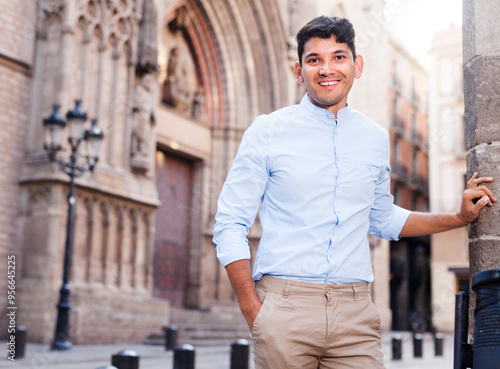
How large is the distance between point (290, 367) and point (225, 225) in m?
Result: 0.50

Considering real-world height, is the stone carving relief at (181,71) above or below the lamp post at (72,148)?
above

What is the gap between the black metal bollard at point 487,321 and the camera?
1.97 m

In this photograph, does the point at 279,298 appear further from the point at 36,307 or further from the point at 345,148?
the point at 36,307

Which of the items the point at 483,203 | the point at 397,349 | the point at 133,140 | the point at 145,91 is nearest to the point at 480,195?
the point at 483,203

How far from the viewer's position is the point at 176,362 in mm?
6523

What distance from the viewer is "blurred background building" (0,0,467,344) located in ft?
40.3

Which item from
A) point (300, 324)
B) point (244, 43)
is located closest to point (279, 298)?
point (300, 324)

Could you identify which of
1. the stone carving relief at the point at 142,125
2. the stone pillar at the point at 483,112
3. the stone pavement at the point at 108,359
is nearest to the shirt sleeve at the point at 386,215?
the stone pillar at the point at 483,112

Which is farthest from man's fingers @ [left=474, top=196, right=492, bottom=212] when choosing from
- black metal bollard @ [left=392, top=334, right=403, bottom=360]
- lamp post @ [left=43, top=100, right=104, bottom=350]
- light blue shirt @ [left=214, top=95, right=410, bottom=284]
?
black metal bollard @ [left=392, top=334, right=403, bottom=360]

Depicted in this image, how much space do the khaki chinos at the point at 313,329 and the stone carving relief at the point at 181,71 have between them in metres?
15.3

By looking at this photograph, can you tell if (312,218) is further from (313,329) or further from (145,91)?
(145,91)

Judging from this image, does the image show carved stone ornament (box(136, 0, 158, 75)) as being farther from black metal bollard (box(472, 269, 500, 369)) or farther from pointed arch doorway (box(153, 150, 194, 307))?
black metal bollard (box(472, 269, 500, 369))

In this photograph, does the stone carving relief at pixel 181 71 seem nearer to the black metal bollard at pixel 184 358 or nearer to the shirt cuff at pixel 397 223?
the black metal bollard at pixel 184 358

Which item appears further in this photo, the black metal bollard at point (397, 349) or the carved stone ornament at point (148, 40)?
Answer: the carved stone ornament at point (148, 40)
